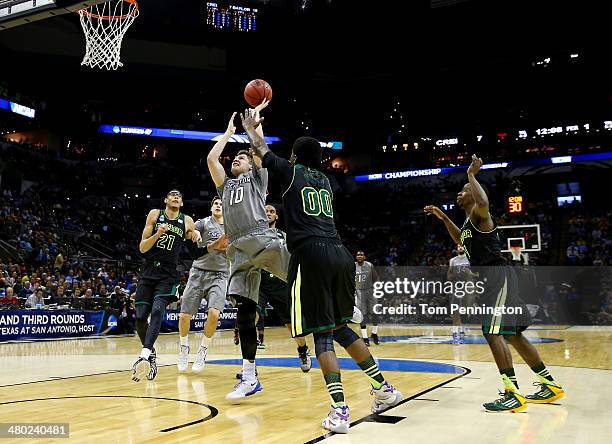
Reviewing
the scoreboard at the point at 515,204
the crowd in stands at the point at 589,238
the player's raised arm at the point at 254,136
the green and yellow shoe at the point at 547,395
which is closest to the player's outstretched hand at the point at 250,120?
the player's raised arm at the point at 254,136

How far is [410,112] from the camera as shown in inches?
1572

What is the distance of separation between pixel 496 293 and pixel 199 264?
4.01 meters

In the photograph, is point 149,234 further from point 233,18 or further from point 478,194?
point 233,18

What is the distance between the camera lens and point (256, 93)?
5.40 m

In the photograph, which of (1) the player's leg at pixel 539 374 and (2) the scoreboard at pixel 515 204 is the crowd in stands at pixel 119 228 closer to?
(2) the scoreboard at pixel 515 204

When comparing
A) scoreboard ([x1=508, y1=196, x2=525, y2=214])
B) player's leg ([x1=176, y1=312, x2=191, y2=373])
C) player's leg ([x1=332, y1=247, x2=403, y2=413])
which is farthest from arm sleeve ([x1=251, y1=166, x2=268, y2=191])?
scoreboard ([x1=508, y1=196, x2=525, y2=214])

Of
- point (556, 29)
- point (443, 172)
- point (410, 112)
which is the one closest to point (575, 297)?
point (556, 29)

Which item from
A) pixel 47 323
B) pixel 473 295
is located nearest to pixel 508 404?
pixel 473 295

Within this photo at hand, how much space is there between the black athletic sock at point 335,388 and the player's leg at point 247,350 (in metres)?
1.26

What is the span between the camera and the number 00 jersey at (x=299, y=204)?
425 centimetres

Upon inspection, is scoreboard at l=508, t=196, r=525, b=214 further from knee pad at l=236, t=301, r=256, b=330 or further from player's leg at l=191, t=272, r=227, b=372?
knee pad at l=236, t=301, r=256, b=330

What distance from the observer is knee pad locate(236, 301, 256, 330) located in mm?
5312

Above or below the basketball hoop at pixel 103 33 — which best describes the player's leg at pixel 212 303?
below

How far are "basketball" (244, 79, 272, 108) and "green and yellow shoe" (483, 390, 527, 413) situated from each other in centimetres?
319
